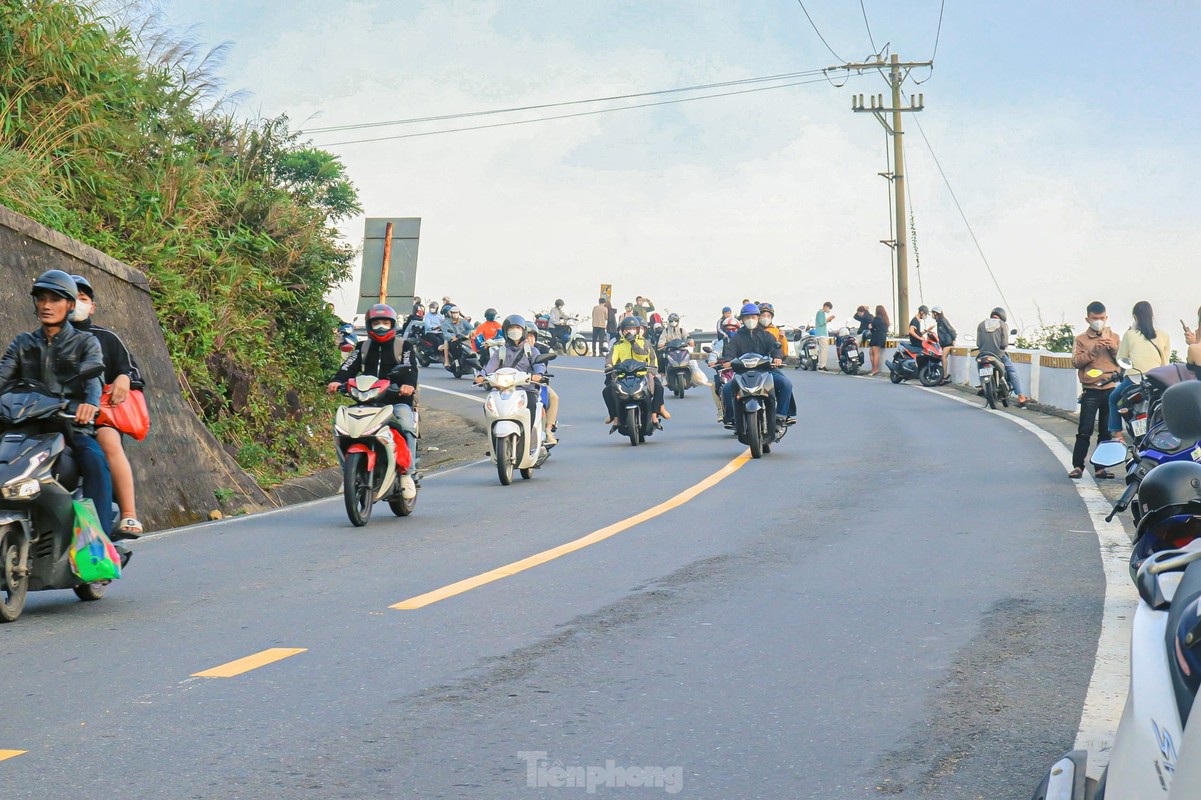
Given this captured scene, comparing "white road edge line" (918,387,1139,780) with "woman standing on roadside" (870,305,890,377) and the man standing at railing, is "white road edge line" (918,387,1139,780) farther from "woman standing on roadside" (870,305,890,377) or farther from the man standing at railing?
"woman standing on roadside" (870,305,890,377)

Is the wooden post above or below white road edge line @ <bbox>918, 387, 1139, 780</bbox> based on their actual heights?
above

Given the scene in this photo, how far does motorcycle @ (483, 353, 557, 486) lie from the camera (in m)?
16.6

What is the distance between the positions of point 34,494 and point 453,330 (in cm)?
3754

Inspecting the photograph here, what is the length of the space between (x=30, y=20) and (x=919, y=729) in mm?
16827

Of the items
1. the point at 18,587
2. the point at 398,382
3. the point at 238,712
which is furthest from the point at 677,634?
the point at 398,382

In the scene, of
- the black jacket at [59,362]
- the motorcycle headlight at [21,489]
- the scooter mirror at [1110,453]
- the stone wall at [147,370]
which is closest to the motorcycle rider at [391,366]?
the stone wall at [147,370]

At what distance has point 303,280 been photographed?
22.8 m

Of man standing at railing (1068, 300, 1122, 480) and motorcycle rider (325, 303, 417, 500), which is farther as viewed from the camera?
man standing at railing (1068, 300, 1122, 480)

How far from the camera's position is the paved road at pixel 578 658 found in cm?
520

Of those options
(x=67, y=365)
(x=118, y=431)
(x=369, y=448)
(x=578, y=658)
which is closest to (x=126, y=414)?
(x=118, y=431)

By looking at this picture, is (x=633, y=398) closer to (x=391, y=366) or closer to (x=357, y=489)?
(x=391, y=366)

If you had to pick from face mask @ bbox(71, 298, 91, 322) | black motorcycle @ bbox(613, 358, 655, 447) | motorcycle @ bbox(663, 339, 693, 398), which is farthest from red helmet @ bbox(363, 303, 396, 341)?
motorcycle @ bbox(663, 339, 693, 398)

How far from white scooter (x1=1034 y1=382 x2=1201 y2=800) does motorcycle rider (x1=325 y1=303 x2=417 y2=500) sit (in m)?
9.88

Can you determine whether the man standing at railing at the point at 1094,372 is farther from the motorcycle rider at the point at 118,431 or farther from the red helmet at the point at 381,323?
the motorcycle rider at the point at 118,431
